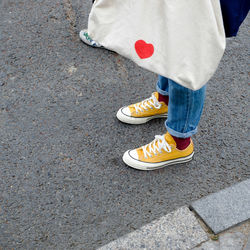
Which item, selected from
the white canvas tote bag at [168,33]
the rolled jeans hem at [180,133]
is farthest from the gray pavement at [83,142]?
the white canvas tote bag at [168,33]

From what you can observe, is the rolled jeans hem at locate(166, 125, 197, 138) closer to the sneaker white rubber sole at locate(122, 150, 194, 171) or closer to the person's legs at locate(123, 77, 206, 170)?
the person's legs at locate(123, 77, 206, 170)

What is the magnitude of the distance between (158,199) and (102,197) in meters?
0.33

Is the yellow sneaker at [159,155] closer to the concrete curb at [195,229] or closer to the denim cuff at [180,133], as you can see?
the denim cuff at [180,133]

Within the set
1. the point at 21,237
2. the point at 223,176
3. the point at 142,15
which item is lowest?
the point at 21,237

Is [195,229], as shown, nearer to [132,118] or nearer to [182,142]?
[182,142]

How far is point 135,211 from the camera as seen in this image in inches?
84.0

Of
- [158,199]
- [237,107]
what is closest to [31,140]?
[158,199]

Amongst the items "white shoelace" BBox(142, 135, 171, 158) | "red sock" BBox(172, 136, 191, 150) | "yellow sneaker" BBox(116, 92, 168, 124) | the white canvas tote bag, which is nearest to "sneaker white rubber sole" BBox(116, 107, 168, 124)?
"yellow sneaker" BBox(116, 92, 168, 124)

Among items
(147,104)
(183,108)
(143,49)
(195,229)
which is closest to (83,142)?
(147,104)

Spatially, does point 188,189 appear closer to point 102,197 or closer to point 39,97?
point 102,197

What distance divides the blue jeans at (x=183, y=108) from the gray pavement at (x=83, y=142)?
345mm

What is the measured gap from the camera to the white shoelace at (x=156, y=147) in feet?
7.47

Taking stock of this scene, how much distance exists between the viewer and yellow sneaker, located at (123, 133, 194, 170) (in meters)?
2.29

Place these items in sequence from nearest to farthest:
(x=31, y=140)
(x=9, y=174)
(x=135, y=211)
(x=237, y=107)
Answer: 1. (x=135, y=211)
2. (x=9, y=174)
3. (x=31, y=140)
4. (x=237, y=107)
